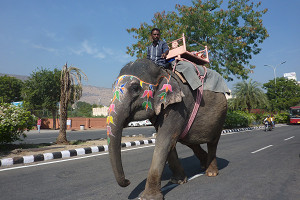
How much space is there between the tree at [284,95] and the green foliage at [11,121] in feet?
Result: 156

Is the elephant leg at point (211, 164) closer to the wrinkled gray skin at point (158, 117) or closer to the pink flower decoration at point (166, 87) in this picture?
the wrinkled gray skin at point (158, 117)

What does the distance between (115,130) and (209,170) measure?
253cm

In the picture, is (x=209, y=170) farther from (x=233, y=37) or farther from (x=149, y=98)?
(x=233, y=37)

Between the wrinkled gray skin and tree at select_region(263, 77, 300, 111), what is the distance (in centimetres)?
4846

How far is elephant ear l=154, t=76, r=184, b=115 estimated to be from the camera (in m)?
3.08

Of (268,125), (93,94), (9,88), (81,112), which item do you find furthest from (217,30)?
(93,94)

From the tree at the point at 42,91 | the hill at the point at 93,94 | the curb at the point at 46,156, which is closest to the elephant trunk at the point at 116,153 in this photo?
the curb at the point at 46,156

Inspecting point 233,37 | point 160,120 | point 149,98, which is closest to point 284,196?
point 160,120

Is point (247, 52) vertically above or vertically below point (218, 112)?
above

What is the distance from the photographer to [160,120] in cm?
322

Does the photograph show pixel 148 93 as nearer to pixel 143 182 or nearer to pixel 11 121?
pixel 143 182

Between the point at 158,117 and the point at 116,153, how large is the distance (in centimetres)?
86

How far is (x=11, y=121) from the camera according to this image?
8195 millimetres

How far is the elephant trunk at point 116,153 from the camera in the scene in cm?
268
